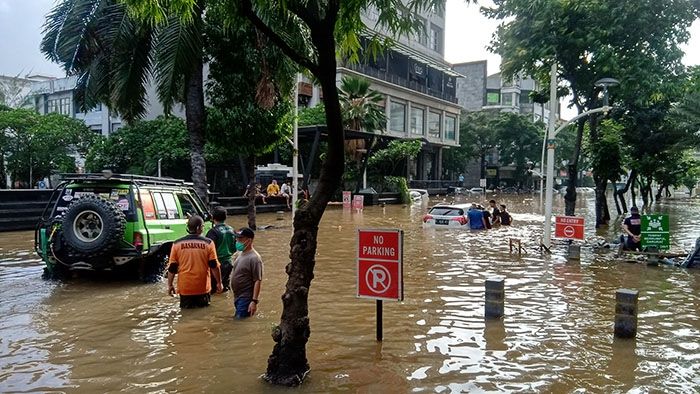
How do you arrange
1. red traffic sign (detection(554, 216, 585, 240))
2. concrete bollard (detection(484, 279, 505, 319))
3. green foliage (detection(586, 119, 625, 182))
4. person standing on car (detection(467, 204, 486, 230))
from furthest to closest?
green foliage (detection(586, 119, 625, 182)) → person standing on car (detection(467, 204, 486, 230)) → red traffic sign (detection(554, 216, 585, 240)) → concrete bollard (detection(484, 279, 505, 319))

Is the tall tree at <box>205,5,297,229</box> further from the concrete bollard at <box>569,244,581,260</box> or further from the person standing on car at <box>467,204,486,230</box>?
the concrete bollard at <box>569,244,581,260</box>

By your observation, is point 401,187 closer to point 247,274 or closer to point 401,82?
point 401,82

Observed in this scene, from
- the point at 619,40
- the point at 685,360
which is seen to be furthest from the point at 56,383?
the point at 619,40

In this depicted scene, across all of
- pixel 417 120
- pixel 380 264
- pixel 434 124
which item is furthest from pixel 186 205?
pixel 434 124

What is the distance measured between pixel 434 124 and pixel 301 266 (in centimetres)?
6167

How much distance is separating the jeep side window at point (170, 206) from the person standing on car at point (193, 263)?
3.37 m

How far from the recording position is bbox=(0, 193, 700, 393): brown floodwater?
18.2 feet

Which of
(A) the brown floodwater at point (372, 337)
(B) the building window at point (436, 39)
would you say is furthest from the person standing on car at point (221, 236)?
(B) the building window at point (436, 39)

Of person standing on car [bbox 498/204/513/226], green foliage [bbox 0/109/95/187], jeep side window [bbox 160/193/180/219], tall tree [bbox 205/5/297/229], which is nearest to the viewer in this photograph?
jeep side window [bbox 160/193/180/219]

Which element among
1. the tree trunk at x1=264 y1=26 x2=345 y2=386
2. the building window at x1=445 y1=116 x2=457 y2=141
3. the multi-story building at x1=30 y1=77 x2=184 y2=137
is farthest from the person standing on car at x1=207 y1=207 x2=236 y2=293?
the building window at x1=445 y1=116 x2=457 y2=141

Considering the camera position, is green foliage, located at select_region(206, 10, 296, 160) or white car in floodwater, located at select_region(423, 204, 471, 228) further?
white car in floodwater, located at select_region(423, 204, 471, 228)

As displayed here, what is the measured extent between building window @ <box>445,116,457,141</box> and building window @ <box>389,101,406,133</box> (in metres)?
10.8

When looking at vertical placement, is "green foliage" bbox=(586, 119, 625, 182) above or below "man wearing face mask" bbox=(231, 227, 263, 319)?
above

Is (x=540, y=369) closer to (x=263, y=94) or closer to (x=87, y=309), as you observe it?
(x=87, y=309)
